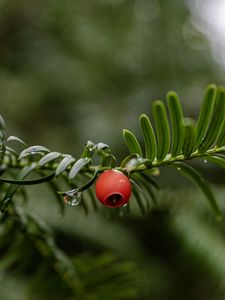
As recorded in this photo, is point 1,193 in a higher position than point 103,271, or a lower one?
higher

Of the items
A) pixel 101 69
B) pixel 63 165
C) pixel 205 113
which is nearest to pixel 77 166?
pixel 63 165

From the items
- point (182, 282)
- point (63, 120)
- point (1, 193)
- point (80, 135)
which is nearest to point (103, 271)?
point (1, 193)

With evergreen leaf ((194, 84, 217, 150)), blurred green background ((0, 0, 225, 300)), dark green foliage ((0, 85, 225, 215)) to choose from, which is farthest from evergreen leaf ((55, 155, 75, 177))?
blurred green background ((0, 0, 225, 300))

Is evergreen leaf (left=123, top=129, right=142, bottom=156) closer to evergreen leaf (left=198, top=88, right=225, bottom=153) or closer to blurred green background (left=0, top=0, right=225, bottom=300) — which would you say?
evergreen leaf (left=198, top=88, right=225, bottom=153)

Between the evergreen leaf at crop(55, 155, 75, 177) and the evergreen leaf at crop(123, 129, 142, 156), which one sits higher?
the evergreen leaf at crop(123, 129, 142, 156)

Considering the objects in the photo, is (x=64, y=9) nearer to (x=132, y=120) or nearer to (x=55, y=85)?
(x=55, y=85)

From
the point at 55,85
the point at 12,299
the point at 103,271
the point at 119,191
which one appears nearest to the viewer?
the point at 119,191
